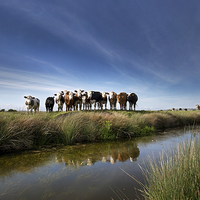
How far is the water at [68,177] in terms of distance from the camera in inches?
113

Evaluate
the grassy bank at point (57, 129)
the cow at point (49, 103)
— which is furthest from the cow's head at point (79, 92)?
the grassy bank at point (57, 129)

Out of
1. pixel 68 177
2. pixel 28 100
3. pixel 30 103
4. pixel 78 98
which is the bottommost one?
pixel 68 177

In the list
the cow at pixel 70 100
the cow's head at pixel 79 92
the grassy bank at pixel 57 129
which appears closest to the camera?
the grassy bank at pixel 57 129

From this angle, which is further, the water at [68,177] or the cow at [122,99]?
the cow at [122,99]

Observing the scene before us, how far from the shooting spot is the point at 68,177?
11.6ft

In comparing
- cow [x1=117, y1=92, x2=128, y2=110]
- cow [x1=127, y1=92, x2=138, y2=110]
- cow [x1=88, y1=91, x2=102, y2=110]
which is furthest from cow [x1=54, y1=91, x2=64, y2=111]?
cow [x1=127, y1=92, x2=138, y2=110]

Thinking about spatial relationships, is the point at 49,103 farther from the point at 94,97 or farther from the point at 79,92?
the point at 94,97

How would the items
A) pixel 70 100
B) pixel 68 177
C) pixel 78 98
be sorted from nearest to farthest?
pixel 68 177
pixel 70 100
pixel 78 98

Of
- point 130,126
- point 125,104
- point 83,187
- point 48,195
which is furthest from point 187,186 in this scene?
point 125,104

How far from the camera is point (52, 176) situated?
3.60m

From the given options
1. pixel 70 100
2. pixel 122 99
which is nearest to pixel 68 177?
pixel 70 100

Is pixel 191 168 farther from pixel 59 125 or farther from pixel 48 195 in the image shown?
pixel 59 125

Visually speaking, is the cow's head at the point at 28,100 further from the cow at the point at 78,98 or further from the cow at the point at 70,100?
the cow at the point at 78,98

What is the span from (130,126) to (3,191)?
8722mm
